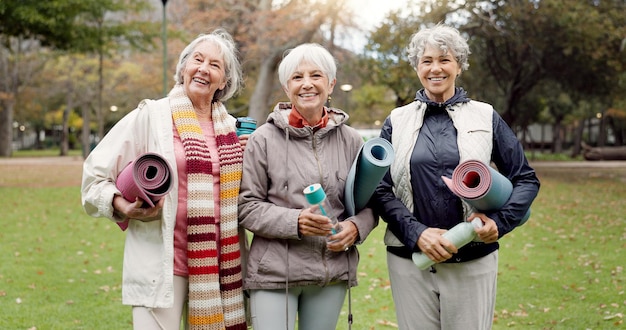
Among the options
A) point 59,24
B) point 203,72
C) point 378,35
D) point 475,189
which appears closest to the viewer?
point 475,189

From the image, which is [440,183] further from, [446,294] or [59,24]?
[59,24]

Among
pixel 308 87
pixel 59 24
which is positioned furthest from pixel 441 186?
pixel 59 24

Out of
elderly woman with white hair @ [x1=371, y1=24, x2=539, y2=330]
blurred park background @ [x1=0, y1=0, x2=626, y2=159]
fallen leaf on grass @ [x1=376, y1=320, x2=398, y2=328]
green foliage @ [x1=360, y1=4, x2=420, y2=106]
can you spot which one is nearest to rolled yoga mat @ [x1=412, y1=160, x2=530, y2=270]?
elderly woman with white hair @ [x1=371, y1=24, x2=539, y2=330]

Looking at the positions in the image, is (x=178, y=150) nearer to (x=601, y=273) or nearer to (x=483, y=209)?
(x=483, y=209)

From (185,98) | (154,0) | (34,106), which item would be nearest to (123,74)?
(154,0)

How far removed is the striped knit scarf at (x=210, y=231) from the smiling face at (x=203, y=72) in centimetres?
7

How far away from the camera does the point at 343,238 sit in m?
2.94

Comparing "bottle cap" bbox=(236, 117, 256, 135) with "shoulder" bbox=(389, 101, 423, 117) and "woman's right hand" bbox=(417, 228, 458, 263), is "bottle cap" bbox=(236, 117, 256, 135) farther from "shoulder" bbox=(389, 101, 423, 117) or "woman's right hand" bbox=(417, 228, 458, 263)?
"woman's right hand" bbox=(417, 228, 458, 263)

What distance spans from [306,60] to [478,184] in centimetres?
97

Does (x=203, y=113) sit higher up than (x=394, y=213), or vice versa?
(x=203, y=113)

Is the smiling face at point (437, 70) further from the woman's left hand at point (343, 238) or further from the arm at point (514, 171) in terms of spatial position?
the woman's left hand at point (343, 238)

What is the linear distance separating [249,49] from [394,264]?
813 inches

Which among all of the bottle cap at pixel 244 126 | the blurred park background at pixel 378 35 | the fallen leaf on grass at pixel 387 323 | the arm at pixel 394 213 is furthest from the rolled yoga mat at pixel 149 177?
the blurred park background at pixel 378 35

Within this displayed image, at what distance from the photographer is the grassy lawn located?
19.5ft
